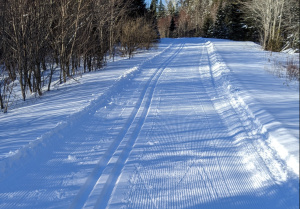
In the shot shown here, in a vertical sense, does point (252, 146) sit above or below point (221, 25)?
below

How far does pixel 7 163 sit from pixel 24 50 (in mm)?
6101

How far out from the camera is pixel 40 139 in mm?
4516

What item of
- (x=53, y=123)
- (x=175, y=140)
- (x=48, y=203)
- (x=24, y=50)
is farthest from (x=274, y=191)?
(x=24, y=50)

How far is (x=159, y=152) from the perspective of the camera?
4.12 meters

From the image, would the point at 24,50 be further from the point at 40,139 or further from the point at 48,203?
the point at 48,203

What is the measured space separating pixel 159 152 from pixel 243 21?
43.0 m

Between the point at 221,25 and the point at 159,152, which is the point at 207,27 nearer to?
the point at 221,25

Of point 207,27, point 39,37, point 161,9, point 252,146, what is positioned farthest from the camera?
point 161,9

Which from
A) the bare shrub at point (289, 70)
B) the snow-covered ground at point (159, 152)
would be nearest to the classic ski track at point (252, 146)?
the snow-covered ground at point (159, 152)

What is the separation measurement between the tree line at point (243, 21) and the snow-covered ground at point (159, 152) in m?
0.35

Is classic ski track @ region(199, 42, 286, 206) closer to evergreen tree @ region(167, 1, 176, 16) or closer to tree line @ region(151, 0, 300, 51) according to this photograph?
tree line @ region(151, 0, 300, 51)

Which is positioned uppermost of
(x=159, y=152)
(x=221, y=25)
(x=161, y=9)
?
(x=161, y=9)

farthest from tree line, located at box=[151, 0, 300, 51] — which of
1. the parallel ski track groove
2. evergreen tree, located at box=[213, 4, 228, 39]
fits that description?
the parallel ski track groove

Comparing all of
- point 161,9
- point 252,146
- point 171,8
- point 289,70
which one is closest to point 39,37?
point 252,146
